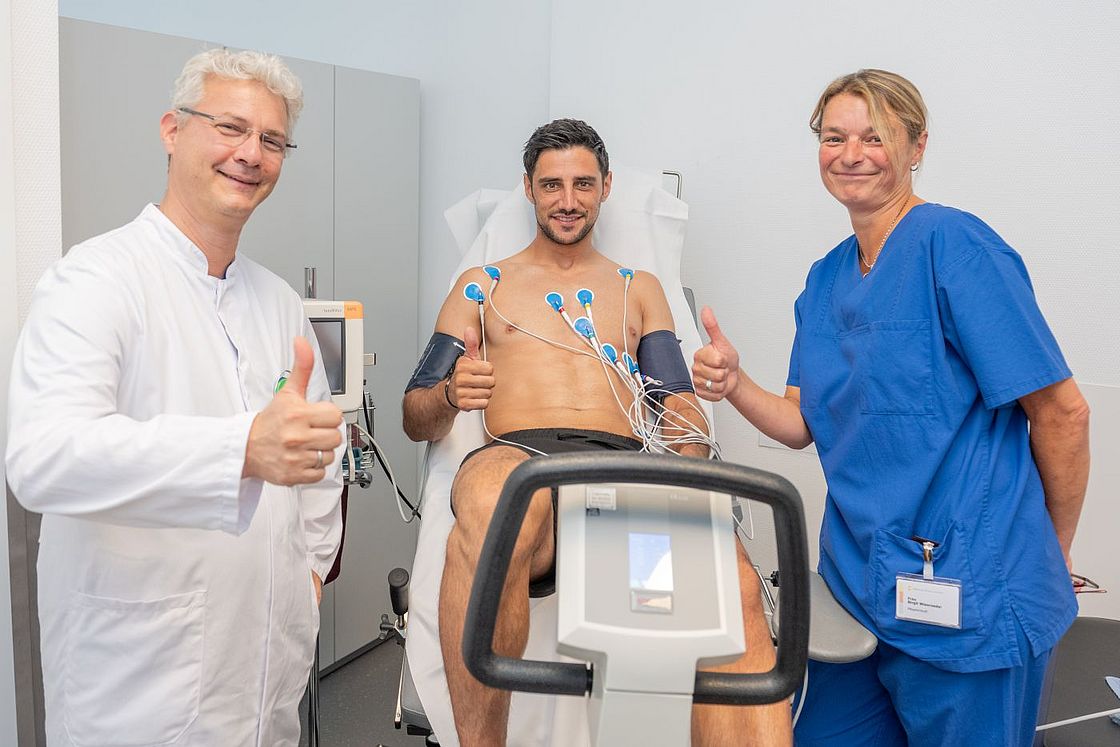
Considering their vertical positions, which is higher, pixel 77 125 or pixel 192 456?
pixel 77 125

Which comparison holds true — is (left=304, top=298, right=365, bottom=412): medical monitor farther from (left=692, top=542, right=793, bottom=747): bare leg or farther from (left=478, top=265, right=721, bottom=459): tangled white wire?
(left=692, top=542, right=793, bottom=747): bare leg

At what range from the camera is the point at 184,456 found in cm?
94

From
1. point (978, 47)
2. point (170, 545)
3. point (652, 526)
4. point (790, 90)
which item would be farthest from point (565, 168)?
point (652, 526)

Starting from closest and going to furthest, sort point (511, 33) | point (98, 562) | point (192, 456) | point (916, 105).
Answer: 1. point (192, 456)
2. point (98, 562)
3. point (916, 105)
4. point (511, 33)

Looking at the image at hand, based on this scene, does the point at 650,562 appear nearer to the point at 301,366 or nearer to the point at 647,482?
the point at 647,482

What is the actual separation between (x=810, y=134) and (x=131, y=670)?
6.90ft

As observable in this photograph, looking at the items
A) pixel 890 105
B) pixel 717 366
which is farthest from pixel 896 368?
pixel 890 105

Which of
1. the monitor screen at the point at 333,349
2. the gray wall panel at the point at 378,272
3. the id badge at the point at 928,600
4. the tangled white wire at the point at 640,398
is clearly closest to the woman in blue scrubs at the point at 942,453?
the id badge at the point at 928,600

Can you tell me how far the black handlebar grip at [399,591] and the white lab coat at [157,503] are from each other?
15 cm

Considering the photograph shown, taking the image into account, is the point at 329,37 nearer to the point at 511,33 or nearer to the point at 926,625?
the point at 511,33

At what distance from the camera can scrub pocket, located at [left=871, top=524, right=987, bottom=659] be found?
50.8 inches

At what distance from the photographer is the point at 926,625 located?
131cm

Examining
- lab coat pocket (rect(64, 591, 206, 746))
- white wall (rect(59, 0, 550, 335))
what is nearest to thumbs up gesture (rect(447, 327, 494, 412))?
lab coat pocket (rect(64, 591, 206, 746))

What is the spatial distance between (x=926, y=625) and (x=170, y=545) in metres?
1.18
